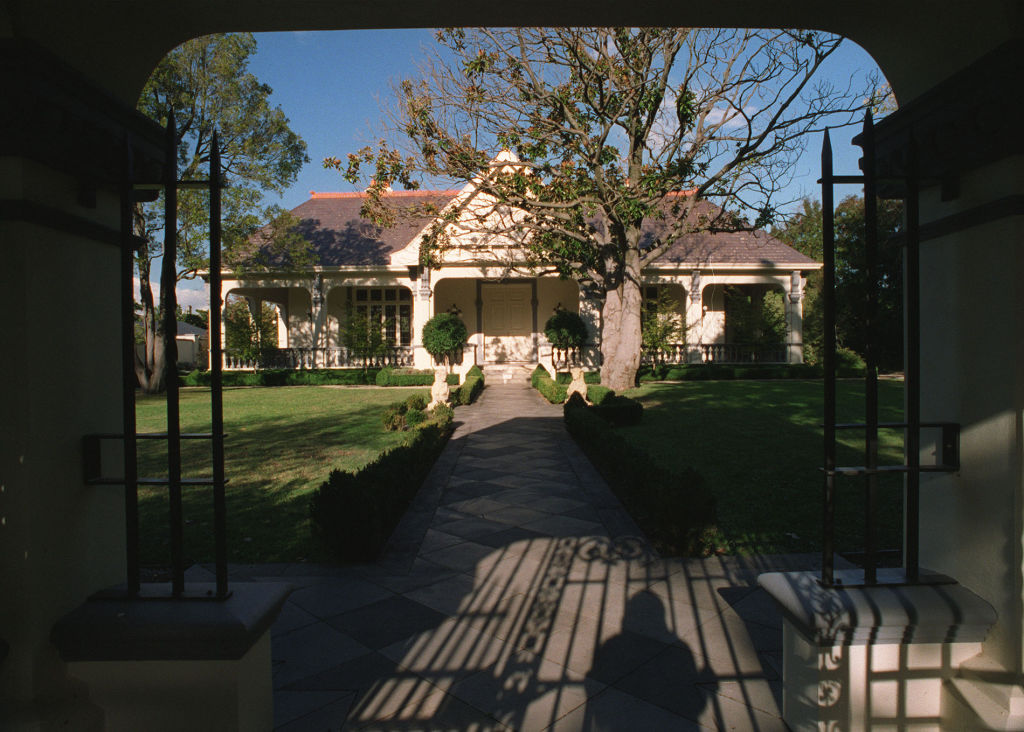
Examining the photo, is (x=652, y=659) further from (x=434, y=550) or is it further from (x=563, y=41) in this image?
(x=563, y=41)

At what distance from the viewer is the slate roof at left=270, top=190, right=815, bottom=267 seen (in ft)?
75.5

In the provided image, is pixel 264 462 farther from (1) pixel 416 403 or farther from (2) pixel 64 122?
(2) pixel 64 122

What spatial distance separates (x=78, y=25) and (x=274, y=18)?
2.47 feet

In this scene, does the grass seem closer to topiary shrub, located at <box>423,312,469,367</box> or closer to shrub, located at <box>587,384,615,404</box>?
topiary shrub, located at <box>423,312,469,367</box>

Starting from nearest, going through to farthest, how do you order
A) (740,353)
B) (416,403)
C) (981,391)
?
(981,391) → (416,403) → (740,353)

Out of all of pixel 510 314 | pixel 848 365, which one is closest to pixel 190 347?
pixel 510 314

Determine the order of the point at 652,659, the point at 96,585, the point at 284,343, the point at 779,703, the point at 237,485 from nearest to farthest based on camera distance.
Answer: the point at 96,585 < the point at 779,703 < the point at 652,659 < the point at 237,485 < the point at 284,343

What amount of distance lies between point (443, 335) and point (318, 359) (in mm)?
5623

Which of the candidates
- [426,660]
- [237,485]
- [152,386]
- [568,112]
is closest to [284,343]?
[152,386]

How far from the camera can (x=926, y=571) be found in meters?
2.69

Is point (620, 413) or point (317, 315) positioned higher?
point (317, 315)

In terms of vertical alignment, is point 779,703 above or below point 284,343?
below

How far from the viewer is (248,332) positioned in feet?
75.2

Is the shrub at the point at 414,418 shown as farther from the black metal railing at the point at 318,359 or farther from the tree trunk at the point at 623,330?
the black metal railing at the point at 318,359
